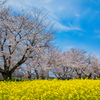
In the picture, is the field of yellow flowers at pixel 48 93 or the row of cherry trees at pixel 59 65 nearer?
the field of yellow flowers at pixel 48 93

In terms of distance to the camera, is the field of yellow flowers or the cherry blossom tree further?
the cherry blossom tree

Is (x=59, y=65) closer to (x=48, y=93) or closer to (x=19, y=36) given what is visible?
(x=19, y=36)

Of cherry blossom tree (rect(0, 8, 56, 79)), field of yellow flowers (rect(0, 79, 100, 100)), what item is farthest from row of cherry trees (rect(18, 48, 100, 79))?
field of yellow flowers (rect(0, 79, 100, 100))

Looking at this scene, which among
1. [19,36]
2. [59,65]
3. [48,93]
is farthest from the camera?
[59,65]

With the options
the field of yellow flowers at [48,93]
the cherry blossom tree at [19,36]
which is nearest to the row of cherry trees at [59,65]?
the cherry blossom tree at [19,36]

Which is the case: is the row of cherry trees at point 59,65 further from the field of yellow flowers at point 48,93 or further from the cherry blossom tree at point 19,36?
the field of yellow flowers at point 48,93

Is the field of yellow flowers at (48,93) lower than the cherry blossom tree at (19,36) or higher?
lower

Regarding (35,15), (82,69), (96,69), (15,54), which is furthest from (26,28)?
(96,69)

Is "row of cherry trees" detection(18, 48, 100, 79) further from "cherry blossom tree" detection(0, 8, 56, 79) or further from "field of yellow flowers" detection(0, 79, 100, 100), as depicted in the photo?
"field of yellow flowers" detection(0, 79, 100, 100)

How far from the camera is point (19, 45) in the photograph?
54.0 ft

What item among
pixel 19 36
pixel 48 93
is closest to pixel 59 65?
pixel 19 36

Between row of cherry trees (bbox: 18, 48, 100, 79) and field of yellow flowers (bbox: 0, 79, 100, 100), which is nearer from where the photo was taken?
field of yellow flowers (bbox: 0, 79, 100, 100)

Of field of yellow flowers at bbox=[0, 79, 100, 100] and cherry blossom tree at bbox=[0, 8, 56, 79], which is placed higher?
cherry blossom tree at bbox=[0, 8, 56, 79]

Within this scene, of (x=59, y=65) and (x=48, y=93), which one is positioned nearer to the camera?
(x=48, y=93)
